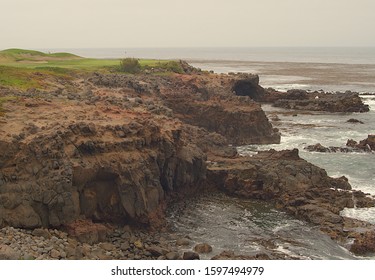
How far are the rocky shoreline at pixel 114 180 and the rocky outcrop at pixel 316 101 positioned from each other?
107 ft

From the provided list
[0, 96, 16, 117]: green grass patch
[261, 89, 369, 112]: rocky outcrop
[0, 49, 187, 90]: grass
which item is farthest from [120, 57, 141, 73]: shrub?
[0, 96, 16, 117]: green grass patch

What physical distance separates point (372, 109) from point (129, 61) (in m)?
36.4

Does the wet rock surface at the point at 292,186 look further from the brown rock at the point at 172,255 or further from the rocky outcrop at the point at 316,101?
the rocky outcrop at the point at 316,101

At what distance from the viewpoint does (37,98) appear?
28.5m

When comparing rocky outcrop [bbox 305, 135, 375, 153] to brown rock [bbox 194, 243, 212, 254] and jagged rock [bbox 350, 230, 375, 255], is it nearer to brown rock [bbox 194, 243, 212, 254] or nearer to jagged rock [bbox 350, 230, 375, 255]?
jagged rock [bbox 350, 230, 375, 255]

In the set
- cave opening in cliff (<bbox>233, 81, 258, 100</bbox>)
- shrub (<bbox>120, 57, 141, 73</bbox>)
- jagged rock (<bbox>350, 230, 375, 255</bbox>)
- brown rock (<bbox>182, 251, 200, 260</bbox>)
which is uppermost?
shrub (<bbox>120, 57, 141, 73</bbox>)

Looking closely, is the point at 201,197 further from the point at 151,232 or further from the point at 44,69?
the point at 44,69

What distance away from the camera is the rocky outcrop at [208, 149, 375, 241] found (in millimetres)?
25766

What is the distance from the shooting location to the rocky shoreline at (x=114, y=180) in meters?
19.3

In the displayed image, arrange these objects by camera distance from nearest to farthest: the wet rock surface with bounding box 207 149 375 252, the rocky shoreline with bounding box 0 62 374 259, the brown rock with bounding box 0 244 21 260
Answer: the brown rock with bounding box 0 244 21 260, the rocky shoreline with bounding box 0 62 374 259, the wet rock surface with bounding box 207 149 375 252

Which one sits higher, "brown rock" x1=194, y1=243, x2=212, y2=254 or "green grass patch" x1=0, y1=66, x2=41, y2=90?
"green grass patch" x1=0, y1=66, x2=41, y2=90

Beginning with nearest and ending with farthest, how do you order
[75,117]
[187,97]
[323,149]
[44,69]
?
[75,117] → [323,149] → [44,69] → [187,97]

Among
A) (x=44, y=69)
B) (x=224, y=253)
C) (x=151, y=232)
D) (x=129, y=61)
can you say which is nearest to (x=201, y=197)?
(x=151, y=232)

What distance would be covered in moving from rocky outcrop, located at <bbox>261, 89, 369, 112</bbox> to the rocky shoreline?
3265 cm
